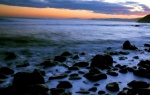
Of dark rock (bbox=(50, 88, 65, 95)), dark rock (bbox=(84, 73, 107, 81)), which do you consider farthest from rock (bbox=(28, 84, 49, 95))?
dark rock (bbox=(84, 73, 107, 81))

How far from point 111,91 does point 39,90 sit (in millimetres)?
2685

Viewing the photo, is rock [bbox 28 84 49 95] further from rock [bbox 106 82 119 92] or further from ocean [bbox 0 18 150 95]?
rock [bbox 106 82 119 92]

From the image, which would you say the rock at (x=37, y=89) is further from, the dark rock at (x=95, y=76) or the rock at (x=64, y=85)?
the dark rock at (x=95, y=76)

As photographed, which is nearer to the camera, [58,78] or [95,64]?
[58,78]

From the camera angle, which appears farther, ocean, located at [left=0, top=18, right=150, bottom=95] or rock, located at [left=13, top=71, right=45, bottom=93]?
ocean, located at [left=0, top=18, right=150, bottom=95]

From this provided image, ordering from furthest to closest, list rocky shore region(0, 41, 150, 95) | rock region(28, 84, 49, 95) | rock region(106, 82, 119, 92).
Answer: rock region(106, 82, 119, 92) → rocky shore region(0, 41, 150, 95) → rock region(28, 84, 49, 95)

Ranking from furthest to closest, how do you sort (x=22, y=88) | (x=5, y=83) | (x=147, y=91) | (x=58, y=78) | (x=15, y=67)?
(x=15, y=67)
(x=58, y=78)
(x=5, y=83)
(x=22, y=88)
(x=147, y=91)

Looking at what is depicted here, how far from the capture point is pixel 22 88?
7.88 m

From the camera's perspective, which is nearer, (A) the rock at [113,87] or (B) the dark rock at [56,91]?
(B) the dark rock at [56,91]

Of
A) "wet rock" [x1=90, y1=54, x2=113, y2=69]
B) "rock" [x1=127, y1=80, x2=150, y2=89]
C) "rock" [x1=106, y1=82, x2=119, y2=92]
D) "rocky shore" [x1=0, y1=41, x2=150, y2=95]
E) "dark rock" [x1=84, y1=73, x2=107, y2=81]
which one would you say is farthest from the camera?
"wet rock" [x1=90, y1=54, x2=113, y2=69]

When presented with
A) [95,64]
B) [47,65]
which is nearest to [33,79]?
[47,65]

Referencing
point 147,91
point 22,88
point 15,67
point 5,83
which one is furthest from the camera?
point 15,67

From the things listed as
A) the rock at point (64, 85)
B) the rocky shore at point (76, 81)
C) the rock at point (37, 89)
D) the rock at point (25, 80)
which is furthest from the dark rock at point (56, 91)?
the rock at point (25, 80)

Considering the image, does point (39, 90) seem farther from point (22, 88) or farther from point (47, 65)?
point (47, 65)
